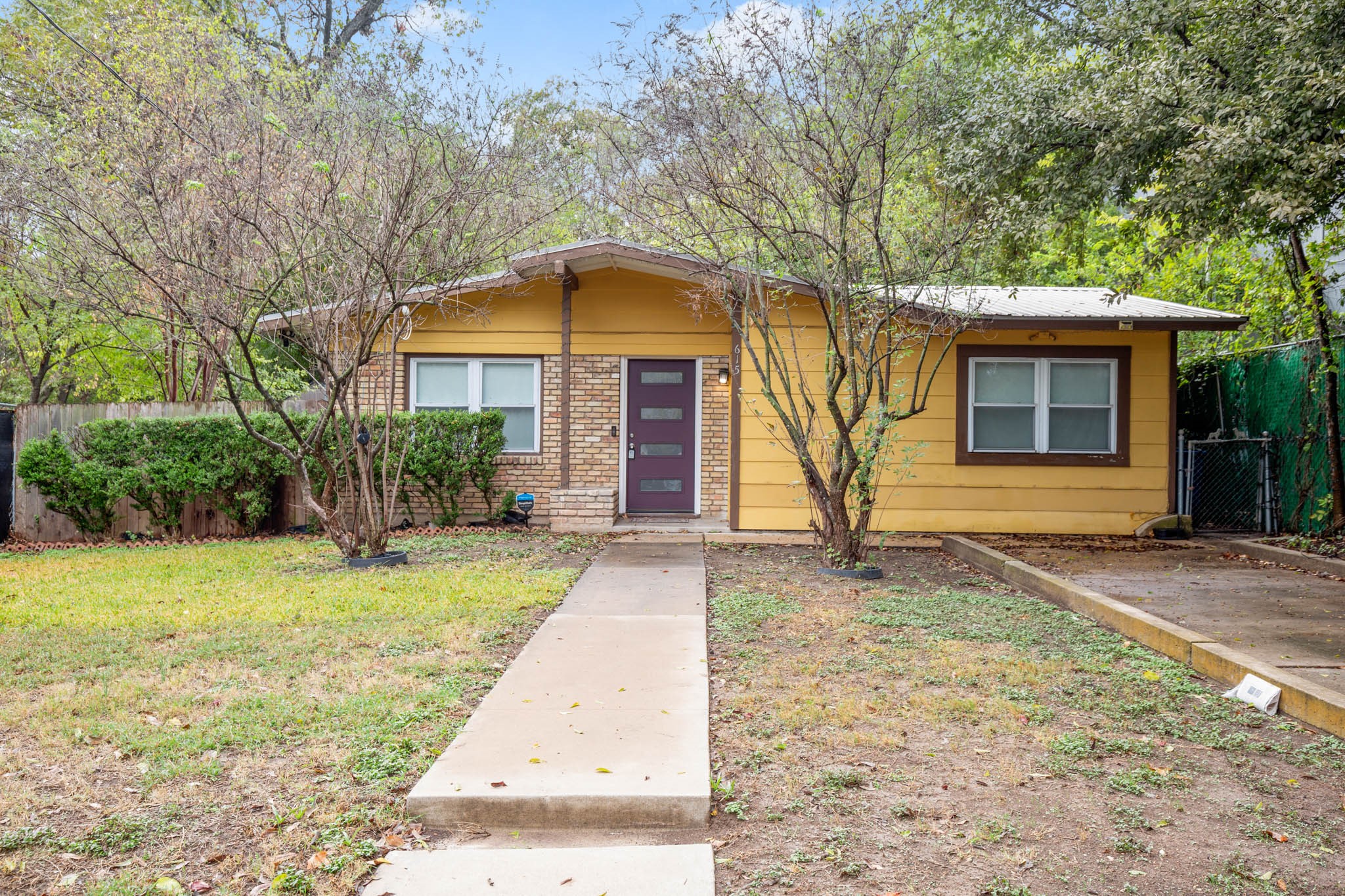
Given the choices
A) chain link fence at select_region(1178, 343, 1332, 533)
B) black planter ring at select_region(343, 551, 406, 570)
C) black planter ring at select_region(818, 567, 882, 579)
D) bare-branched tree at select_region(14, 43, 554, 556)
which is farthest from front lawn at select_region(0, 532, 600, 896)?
chain link fence at select_region(1178, 343, 1332, 533)

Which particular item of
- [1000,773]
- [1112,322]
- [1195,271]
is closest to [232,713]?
[1000,773]

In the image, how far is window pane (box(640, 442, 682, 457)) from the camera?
11.5 metres

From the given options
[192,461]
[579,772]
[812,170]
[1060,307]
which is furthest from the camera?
[1060,307]

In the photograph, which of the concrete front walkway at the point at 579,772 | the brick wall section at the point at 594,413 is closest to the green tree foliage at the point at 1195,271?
the brick wall section at the point at 594,413

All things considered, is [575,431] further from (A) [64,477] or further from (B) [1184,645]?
(B) [1184,645]

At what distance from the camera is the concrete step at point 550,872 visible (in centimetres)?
253

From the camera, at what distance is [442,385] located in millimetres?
11391

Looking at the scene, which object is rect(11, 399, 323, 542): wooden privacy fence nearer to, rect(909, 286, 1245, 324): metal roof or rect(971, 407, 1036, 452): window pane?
rect(909, 286, 1245, 324): metal roof

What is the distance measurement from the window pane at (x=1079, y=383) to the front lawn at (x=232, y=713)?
6858 mm

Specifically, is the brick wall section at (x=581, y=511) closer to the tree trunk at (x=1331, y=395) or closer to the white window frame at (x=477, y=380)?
the white window frame at (x=477, y=380)

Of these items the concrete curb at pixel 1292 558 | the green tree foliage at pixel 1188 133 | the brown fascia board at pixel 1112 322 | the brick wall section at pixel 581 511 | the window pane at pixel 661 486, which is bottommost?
the concrete curb at pixel 1292 558

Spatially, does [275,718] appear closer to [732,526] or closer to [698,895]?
[698,895]

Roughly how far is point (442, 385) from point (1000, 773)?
30.6 feet

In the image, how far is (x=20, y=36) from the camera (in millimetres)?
→ 14164
